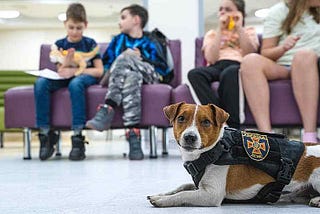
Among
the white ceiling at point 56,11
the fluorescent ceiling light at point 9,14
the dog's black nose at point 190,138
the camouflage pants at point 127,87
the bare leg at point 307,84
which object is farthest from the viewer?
the fluorescent ceiling light at point 9,14

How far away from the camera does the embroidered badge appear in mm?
1393

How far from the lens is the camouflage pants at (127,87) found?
3051 mm

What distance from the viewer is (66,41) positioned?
3432 millimetres

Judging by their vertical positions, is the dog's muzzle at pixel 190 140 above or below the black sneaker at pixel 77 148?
above

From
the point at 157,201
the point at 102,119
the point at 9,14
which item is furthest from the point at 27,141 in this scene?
the point at 9,14

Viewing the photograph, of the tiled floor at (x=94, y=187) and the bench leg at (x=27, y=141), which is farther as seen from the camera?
the bench leg at (x=27, y=141)

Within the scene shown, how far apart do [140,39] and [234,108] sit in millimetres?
930

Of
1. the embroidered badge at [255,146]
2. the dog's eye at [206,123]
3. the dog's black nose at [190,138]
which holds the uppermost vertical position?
the dog's eye at [206,123]

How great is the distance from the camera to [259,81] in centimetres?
268

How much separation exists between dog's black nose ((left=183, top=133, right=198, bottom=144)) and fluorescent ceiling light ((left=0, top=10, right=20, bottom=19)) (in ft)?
29.6

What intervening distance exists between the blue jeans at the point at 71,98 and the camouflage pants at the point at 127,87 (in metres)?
0.17

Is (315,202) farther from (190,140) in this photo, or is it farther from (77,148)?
(77,148)

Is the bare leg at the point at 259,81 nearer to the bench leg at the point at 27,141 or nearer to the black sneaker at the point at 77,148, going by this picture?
the black sneaker at the point at 77,148

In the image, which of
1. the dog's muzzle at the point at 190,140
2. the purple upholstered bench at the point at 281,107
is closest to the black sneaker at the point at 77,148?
the purple upholstered bench at the point at 281,107
